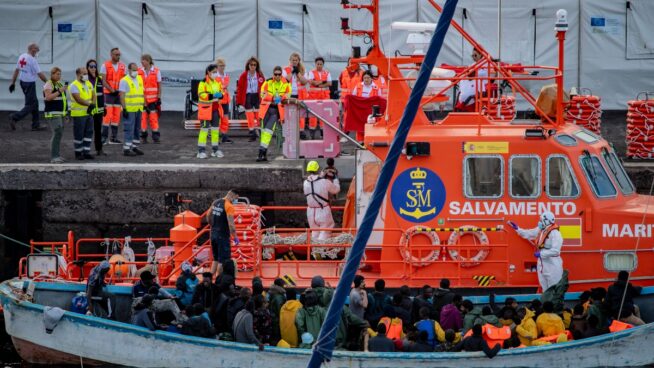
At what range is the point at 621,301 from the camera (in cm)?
1435

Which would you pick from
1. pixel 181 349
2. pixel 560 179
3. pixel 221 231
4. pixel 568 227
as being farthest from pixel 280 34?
pixel 181 349

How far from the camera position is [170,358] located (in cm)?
1458

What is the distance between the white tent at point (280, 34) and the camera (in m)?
27.5

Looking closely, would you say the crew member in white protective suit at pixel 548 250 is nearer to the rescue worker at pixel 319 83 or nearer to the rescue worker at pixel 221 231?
the rescue worker at pixel 221 231

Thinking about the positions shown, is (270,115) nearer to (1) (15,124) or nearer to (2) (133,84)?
(2) (133,84)

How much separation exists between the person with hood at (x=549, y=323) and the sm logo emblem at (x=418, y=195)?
1901 mm

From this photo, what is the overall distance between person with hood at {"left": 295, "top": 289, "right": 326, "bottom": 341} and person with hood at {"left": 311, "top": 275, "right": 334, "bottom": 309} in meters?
0.11

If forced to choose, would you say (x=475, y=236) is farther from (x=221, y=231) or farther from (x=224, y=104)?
(x=224, y=104)

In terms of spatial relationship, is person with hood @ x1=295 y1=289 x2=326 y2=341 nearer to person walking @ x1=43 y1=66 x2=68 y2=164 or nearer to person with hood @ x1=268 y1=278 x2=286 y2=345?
person with hood @ x1=268 y1=278 x2=286 y2=345

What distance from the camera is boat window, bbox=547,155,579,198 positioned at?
597 inches

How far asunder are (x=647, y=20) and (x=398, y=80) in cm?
1373

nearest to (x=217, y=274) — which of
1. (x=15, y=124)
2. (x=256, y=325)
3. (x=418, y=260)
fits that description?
(x=256, y=325)

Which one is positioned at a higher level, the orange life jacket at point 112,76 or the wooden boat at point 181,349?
the orange life jacket at point 112,76

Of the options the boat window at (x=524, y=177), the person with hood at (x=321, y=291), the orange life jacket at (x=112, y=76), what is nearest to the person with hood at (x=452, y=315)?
the person with hood at (x=321, y=291)
